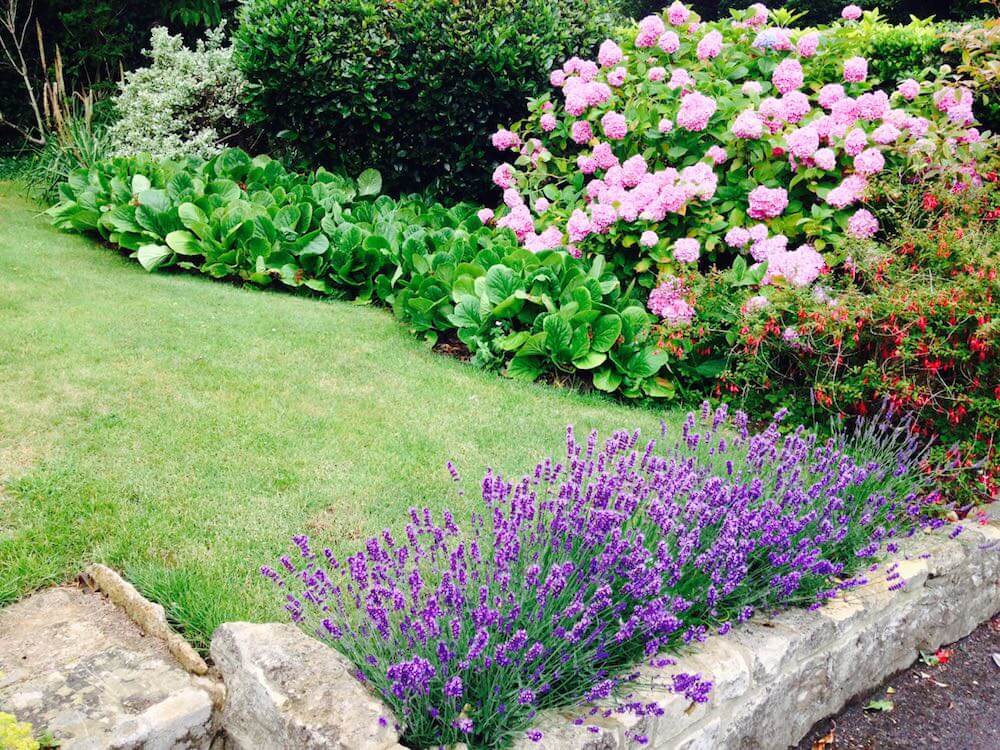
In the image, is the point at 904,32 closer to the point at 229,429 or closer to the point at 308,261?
the point at 308,261

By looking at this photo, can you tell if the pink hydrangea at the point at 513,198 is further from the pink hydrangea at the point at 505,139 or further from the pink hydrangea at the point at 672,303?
the pink hydrangea at the point at 672,303

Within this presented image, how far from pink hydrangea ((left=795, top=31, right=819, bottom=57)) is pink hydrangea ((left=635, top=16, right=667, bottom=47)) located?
972mm

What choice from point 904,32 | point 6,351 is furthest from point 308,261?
point 904,32

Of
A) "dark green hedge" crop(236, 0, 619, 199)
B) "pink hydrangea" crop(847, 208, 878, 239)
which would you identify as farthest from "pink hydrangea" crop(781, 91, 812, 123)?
"dark green hedge" crop(236, 0, 619, 199)

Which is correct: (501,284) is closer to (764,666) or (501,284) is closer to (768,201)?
(768,201)

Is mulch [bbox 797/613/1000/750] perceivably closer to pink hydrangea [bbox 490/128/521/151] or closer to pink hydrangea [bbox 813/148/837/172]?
pink hydrangea [bbox 813/148/837/172]

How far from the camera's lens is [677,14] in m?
6.07

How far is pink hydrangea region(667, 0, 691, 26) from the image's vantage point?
19.8ft

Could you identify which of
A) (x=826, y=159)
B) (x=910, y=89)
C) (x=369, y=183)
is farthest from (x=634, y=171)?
(x=369, y=183)

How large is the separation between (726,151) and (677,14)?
1421mm

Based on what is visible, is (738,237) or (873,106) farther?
(873,106)

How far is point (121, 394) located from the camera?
379cm

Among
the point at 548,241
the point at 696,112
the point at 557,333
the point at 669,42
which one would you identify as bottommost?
the point at 557,333

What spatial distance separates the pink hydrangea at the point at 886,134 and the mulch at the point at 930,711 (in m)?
3.01
